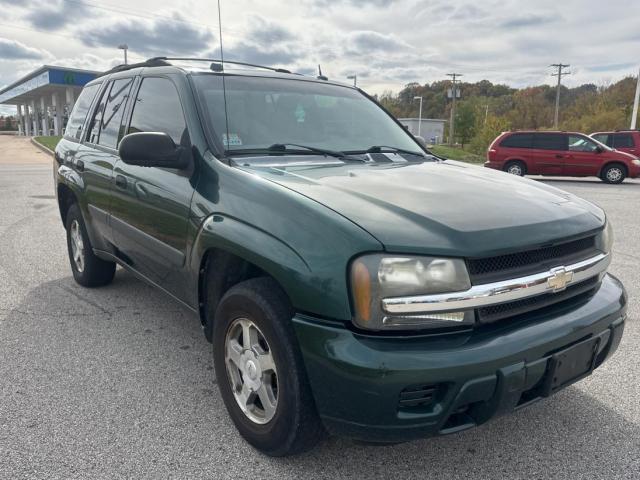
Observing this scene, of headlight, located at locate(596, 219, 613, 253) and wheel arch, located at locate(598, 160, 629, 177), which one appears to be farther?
wheel arch, located at locate(598, 160, 629, 177)

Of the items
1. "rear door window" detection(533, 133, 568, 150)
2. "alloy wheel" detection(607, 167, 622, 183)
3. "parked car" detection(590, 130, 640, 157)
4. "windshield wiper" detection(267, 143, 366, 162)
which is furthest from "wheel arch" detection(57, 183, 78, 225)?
"parked car" detection(590, 130, 640, 157)

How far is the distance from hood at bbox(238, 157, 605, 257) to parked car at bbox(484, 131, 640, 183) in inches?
596

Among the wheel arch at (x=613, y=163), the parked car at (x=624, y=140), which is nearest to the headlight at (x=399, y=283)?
the wheel arch at (x=613, y=163)

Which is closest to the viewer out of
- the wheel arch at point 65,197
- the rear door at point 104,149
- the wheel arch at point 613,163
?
the rear door at point 104,149

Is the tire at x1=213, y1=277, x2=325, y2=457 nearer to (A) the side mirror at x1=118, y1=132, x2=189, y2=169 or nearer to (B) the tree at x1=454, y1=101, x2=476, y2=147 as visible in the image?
(A) the side mirror at x1=118, y1=132, x2=189, y2=169

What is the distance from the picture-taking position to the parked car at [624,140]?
730 inches

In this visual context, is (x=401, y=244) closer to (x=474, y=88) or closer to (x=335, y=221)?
(x=335, y=221)

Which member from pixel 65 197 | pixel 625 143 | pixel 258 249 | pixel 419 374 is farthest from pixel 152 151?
pixel 625 143

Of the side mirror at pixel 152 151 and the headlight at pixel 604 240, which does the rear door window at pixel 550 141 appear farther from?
the side mirror at pixel 152 151

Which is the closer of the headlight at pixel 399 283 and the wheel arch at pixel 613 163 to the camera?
the headlight at pixel 399 283

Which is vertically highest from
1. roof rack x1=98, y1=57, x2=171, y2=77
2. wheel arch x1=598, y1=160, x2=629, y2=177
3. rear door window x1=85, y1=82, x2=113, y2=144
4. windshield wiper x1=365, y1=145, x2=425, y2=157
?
roof rack x1=98, y1=57, x2=171, y2=77

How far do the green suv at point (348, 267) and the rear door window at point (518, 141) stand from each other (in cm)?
1492

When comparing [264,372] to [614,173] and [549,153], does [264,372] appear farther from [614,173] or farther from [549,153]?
[614,173]

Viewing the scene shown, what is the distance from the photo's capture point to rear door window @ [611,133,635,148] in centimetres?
1862
